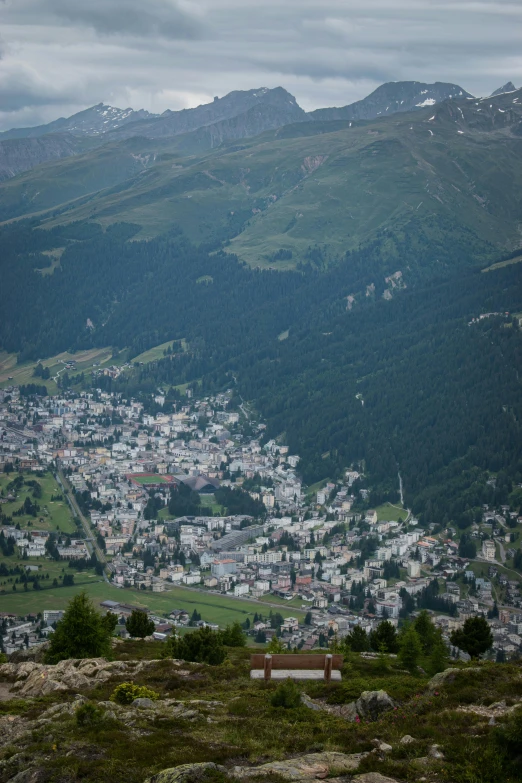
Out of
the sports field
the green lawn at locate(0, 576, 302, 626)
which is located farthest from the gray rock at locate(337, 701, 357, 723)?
the sports field

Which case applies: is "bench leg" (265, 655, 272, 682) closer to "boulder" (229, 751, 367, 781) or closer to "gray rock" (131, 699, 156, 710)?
"gray rock" (131, 699, 156, 710)

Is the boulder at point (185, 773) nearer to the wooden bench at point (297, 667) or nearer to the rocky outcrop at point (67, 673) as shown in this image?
the wooden bench at point (297, 667)

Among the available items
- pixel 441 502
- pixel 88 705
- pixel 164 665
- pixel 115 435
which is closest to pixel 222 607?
pixel 441 502

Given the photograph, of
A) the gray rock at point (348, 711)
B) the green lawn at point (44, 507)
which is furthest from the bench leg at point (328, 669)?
the green lawn at point (44, 507)

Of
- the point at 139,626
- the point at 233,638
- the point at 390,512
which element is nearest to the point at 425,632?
the point at 233,638

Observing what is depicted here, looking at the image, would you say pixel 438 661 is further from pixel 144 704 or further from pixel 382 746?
pixel 382 746

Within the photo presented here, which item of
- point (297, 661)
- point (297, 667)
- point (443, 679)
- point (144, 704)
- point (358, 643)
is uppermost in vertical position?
point (443, 679)
